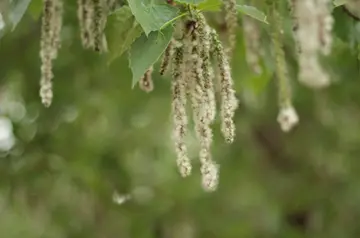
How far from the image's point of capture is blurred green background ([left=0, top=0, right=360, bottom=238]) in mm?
3670

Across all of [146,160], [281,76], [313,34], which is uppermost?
[313,34]

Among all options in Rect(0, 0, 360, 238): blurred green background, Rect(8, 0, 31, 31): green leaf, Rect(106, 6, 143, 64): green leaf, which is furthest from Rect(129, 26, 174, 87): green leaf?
Rect(0, 0, 360, 238): blurred green background

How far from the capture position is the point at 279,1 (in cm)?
190

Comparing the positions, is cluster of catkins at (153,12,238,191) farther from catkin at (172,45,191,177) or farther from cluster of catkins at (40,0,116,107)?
cluster of catkins at (40,0,116,107)

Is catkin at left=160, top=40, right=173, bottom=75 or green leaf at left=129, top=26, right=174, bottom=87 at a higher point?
green leaf at left=129, top=26, right=174, bottom=87

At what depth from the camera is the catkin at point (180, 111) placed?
1415 millimetres

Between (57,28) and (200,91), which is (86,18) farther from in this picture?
(200,91)

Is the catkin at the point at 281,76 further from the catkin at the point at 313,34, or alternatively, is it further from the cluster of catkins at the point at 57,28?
the catkin at the point at 313,34

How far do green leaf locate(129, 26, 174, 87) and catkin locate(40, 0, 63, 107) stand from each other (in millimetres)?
312

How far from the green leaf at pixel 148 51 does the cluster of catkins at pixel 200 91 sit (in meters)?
0.04

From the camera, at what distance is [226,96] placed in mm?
1423

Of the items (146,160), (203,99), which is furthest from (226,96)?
(146,160)

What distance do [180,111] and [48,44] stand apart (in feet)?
1.43

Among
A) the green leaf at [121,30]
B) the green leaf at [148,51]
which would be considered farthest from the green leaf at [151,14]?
the green leaf at [121,30]
